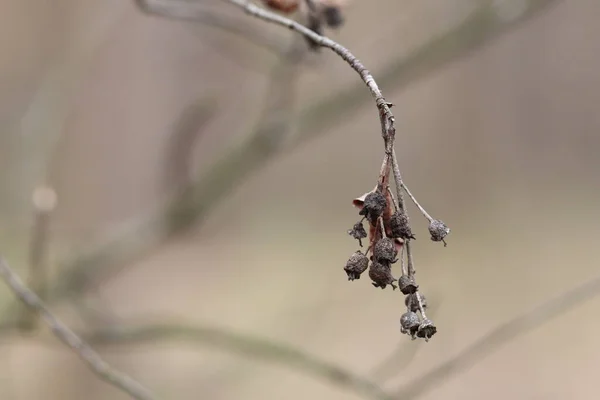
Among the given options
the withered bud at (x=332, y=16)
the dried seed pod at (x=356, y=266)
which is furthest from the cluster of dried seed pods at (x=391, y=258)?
the withered bud at (x=332, y=16)

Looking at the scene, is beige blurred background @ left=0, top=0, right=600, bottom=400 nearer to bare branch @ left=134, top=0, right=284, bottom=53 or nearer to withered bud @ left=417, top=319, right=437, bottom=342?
bare branch @ left=134, top=0, right=284, bottom=53

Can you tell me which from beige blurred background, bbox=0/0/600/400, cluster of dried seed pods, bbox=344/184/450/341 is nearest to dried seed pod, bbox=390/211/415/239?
cluster of dried seed pods, bbox=344/184/450/341

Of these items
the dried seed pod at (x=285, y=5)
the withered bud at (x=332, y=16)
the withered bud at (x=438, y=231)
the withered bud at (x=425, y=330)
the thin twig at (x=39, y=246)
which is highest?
the withered bud at (x=332, y=16)

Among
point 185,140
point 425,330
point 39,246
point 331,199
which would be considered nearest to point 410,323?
point 425,330

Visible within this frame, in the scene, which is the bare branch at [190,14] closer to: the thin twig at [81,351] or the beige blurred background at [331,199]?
the thin twig at [81,351]

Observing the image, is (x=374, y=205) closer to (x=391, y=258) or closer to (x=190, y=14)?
(x=391, y=258)
